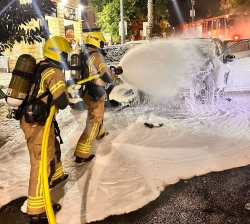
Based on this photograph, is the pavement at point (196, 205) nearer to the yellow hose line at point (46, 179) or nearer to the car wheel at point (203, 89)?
the yellow hose line at point (46, 179)

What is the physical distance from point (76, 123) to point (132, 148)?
2019mm

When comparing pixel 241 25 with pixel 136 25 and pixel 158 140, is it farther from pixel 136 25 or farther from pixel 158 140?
pixel 158 140

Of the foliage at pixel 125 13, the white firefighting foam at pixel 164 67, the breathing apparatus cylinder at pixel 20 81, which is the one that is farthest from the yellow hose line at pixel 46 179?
the foliage at pixel 125 13

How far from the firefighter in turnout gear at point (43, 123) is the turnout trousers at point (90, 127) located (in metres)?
1.07

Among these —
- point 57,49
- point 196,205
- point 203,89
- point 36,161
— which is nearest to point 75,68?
point 57,49

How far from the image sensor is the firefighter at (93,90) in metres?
4.19

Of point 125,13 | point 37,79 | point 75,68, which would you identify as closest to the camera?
point 37,79

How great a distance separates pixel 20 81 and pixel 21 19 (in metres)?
1.45

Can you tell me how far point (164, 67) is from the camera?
721 cm

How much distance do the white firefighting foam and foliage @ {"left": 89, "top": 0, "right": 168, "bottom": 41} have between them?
551 inches

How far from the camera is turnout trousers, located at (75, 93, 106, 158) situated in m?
4.32

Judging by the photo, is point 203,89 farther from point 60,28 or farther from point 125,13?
point 125,13

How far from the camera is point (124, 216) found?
3.07 meters

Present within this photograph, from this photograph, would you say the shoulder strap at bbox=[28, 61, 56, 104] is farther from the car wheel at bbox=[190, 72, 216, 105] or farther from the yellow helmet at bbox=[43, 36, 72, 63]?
the car wheel at bbox=[190, 72, 216, 105]
